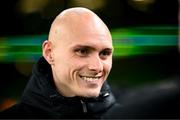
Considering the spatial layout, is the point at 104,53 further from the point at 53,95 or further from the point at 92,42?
the point at 53,95

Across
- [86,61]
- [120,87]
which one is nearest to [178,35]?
[120,87]

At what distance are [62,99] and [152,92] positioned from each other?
0.38 metres

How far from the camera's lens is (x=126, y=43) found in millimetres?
→ 1614

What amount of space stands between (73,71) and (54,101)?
0.15 metres

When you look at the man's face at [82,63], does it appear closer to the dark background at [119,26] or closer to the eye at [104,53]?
the eye at [104,53]

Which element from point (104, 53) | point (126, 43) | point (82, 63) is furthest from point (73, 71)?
point (126, 43)

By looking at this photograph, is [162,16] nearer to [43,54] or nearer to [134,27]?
[134,27]

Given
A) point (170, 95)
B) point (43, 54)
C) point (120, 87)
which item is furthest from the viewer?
point (120, 87)

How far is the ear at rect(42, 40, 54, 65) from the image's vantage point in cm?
143

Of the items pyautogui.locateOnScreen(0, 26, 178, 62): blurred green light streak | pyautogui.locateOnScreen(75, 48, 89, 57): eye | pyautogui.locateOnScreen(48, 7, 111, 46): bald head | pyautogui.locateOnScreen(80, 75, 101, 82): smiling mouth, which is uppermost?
pyautogui.locateOnScreen(48, 7, 111, 46): bald head

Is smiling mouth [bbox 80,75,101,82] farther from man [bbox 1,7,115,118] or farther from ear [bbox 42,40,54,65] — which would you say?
ear [bbox 42,40,54,65]

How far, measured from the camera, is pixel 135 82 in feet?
5.40

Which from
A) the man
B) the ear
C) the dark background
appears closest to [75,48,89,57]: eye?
the man

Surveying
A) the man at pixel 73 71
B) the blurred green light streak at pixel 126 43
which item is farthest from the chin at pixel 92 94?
A: the blurred green light streak at pixel 126 43
